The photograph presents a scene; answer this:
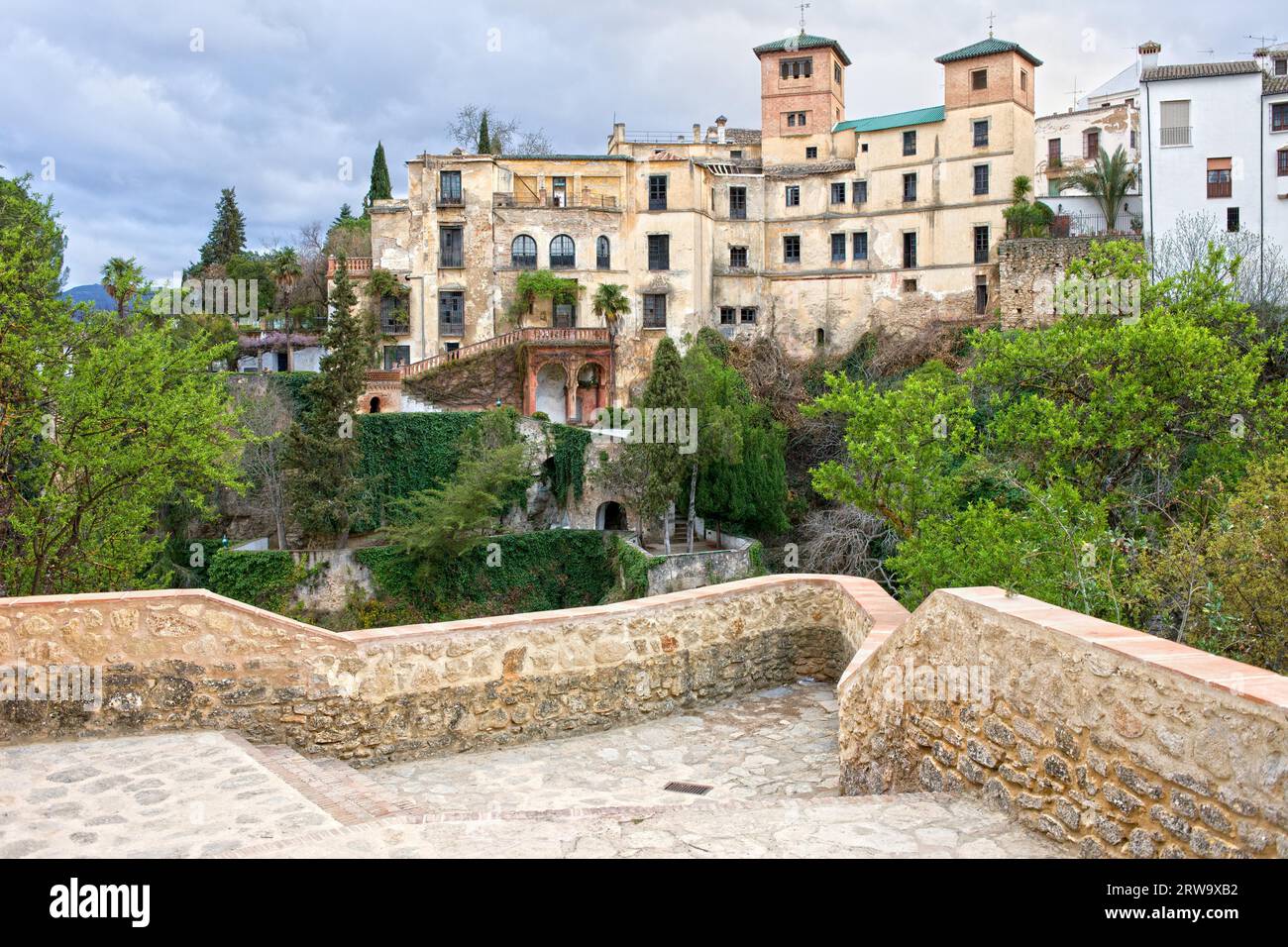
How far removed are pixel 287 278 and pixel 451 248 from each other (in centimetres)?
1033

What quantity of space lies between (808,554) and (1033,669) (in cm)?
2777

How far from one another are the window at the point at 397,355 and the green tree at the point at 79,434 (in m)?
28.0

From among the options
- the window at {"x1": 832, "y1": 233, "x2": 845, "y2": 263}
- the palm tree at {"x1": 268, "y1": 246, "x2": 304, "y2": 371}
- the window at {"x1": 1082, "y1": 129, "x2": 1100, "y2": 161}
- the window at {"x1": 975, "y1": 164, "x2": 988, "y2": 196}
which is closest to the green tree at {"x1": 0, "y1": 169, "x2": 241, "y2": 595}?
the palm tree at {"x1": 268, "y1": 246, "x2": 304, "y2": 371}

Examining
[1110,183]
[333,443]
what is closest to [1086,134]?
[1110,183]

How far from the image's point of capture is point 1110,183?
40.7 meters

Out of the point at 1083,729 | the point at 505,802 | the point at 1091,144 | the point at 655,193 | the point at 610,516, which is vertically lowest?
the point at 505,802

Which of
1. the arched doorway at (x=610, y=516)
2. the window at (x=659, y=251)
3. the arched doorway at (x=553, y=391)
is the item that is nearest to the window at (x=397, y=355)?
the arched doorway at (x=553, y=391)

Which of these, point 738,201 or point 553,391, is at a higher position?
point 738,201

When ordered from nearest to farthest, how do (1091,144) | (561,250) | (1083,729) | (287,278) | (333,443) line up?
(1083,729) < (333,443) < (561,250) < (287,278) < (1091,144)

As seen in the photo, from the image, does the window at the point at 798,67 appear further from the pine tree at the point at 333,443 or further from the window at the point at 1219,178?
the pine tree at the point at 333,443

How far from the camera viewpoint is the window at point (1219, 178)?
35281 mm

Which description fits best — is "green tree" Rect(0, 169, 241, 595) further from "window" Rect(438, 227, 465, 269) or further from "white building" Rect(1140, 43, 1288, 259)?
"white building" Rect(1140, 43, 1288, 259)

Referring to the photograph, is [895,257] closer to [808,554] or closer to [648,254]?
[648,254]

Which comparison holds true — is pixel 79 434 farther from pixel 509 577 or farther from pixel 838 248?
pixel 838 248
